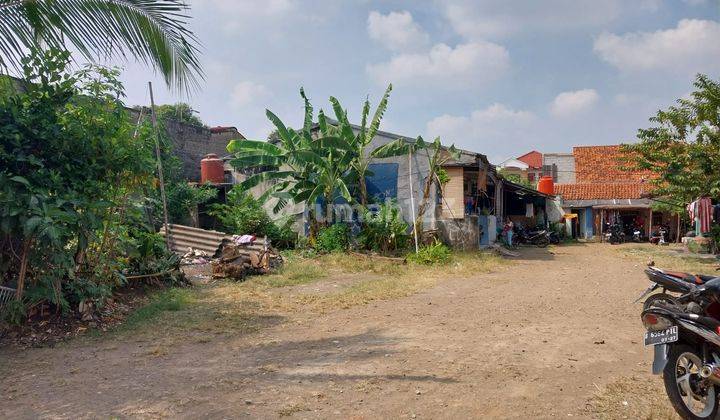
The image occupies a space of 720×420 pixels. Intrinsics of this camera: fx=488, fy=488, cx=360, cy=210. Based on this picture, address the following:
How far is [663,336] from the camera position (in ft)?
10.8

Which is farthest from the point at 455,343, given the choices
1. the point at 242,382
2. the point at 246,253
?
the point at 246,253

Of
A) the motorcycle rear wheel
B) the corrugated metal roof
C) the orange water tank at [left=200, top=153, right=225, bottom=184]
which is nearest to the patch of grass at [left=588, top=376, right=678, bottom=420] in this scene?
the motorcycle rear wheel

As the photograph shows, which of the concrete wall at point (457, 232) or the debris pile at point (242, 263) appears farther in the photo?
the concrete wall at point (457, 232)

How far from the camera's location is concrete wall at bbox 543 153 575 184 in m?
30.5

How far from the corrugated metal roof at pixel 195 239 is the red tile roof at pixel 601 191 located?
19.1m

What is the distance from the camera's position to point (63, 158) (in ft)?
17.9

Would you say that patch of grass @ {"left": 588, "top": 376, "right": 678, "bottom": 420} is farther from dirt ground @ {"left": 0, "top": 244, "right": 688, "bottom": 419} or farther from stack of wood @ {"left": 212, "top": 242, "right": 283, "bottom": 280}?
stack of wood @ {"left": 212, "top": 242, "right": 283, "bottom": 280}

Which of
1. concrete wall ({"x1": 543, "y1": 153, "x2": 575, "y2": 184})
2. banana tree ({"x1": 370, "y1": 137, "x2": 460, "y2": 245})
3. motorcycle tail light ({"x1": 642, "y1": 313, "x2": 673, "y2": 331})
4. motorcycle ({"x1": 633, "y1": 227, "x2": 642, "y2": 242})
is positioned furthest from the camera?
concrete wall ({"x1": 543, "y1": 153, "x2": 575, "y2": 184})

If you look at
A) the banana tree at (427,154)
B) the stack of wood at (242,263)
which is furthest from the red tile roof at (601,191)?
the stack of wood at (242,263)

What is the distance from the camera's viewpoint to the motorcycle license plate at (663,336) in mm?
3225

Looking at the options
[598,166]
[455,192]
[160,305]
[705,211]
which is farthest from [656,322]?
[598,166]

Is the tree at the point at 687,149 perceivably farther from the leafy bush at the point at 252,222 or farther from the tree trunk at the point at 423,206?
the leafy bush at the point at 252,222

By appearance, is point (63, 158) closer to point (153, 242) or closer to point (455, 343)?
point (153, 242)

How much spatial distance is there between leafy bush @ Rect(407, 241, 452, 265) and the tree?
7.17 meters
